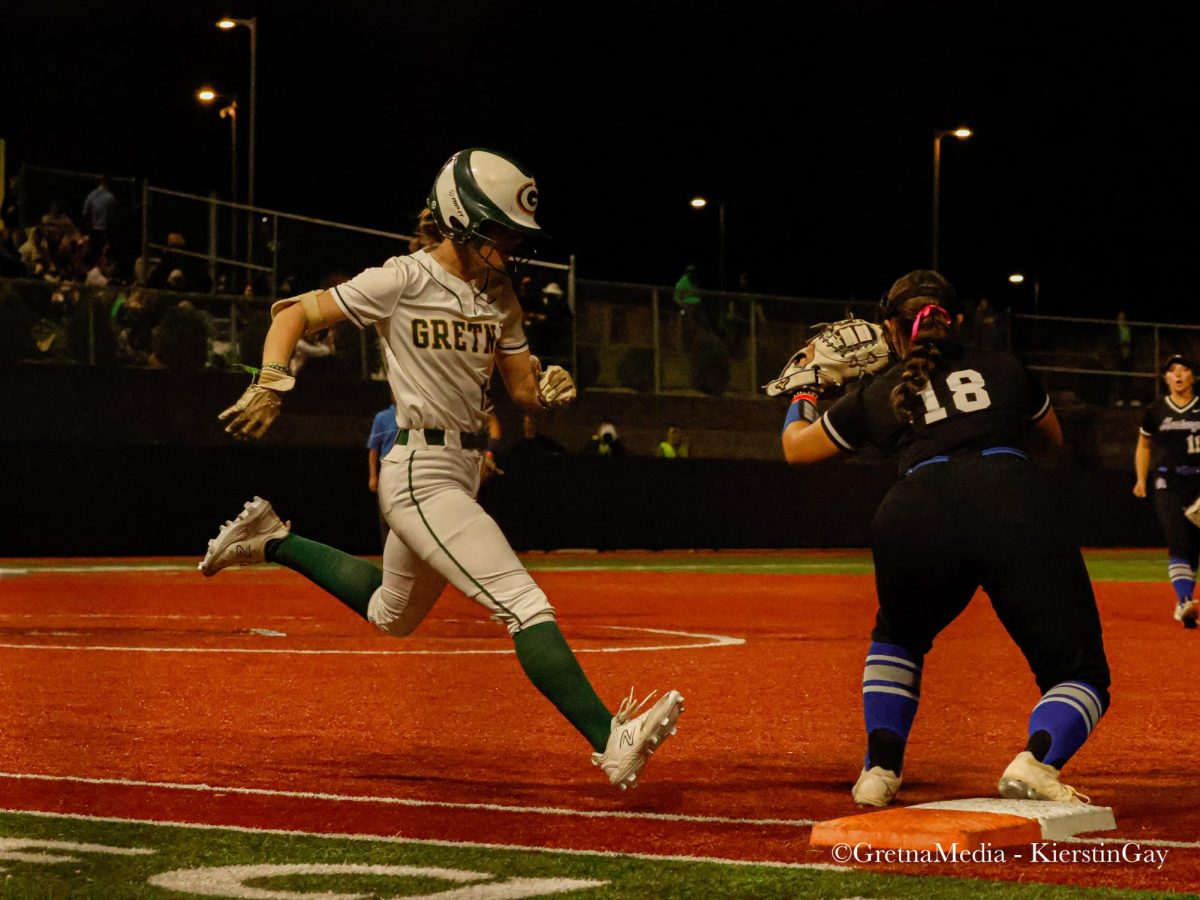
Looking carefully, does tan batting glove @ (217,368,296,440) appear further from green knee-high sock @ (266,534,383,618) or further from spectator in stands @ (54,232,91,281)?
spectator in stands @ (54,232,91,281)

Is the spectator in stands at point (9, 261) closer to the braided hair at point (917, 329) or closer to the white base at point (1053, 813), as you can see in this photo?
the braided hair at point (917, 329)

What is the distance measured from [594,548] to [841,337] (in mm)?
23121

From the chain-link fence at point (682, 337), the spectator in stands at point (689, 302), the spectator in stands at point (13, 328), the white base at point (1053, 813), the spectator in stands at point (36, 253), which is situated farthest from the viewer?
the spectator in stands at point (689, 302)

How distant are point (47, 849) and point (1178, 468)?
12462 mm

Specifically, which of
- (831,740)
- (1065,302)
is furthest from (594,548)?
(1065,302)

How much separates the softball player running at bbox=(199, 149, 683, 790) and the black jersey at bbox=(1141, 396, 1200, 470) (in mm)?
10305

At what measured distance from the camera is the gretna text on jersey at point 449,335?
681cm

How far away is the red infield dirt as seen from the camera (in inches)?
243

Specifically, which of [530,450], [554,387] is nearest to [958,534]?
[554,387]

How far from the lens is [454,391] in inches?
269

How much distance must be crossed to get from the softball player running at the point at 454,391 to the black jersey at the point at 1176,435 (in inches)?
406

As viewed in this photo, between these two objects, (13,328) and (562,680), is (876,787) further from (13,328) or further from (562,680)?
(13,328)

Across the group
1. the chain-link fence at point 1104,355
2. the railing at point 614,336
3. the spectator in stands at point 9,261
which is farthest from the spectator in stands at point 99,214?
the chain-link fence at point 1104,355

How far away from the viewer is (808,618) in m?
16.7
